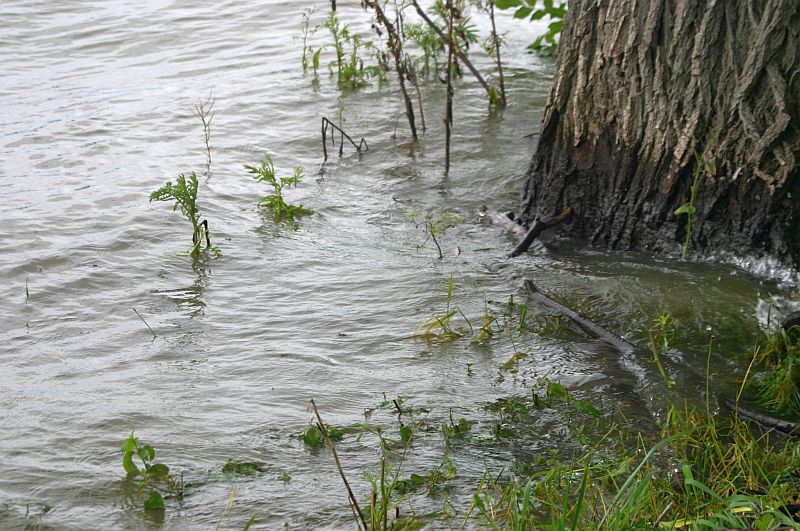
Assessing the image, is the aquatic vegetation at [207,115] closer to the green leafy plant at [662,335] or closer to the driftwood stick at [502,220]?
the driftwood stick at [502,220]

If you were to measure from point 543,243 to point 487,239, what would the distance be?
43 cm

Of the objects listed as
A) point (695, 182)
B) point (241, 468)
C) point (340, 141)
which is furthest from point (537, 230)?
point (340, 141)

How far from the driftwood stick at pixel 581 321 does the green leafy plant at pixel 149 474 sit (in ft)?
7.16

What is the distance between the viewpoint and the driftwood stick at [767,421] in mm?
3613

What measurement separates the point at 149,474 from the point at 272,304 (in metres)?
1.81

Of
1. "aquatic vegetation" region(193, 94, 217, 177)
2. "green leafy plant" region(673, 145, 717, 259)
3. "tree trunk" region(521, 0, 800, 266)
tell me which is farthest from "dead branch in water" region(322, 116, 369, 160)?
"green leafy plant" region(673, 145, 717, 259)

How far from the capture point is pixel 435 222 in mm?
6336

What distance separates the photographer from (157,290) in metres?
5.21

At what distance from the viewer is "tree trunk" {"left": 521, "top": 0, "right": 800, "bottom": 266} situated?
15.4 ft

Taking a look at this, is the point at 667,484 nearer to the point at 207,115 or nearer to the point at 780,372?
the point at 780,372

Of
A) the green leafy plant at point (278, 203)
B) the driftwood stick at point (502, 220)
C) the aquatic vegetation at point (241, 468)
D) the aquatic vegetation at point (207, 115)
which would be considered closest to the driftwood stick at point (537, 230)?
the driftwood stick at point (502, 220)

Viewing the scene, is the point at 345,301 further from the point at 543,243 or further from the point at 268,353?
Result: the point at 543,243

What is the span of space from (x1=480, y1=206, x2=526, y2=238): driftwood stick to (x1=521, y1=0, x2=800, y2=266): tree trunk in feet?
0.99

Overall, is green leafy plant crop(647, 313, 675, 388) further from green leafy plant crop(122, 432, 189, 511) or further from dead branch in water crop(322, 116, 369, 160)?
dead branch in water crop(322, 116, 369, 160)
